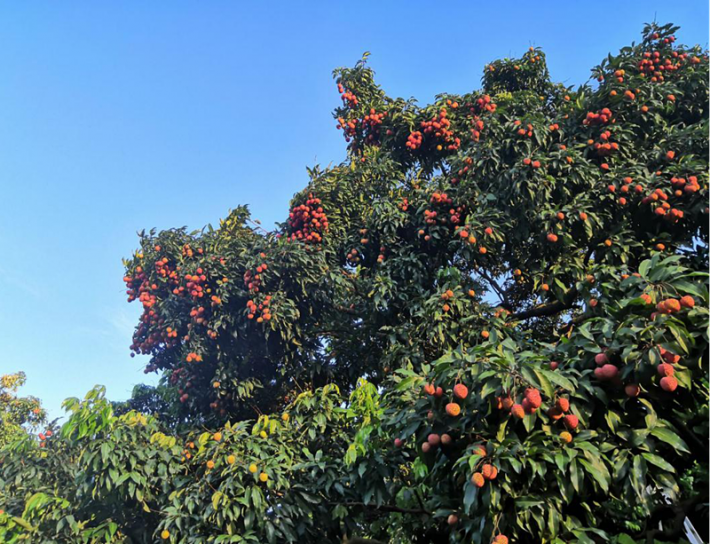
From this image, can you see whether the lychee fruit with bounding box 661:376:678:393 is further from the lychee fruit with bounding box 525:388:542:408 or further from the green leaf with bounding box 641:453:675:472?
the lychee fruit with bounding box 525:388:542:408

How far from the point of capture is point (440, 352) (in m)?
5.60

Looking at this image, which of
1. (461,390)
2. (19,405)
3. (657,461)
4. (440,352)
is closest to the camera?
(657,461)

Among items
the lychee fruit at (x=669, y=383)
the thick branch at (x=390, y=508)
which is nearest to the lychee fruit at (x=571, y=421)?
the lychee fruit at (x=669, y=383)

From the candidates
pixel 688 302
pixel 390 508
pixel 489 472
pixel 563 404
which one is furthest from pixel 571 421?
pixel 390 508

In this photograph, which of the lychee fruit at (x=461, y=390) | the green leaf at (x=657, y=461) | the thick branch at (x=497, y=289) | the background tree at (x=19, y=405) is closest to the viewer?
the green leaf at (x=657, y=461)

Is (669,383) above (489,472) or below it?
above

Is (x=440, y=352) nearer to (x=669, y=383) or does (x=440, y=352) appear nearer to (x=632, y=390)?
(x=632, y=390)

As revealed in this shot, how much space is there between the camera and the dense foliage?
2846 mm

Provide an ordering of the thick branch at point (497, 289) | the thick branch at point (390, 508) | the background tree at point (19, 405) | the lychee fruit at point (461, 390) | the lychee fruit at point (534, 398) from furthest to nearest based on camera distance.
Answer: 1. the background tree at point (19, 405)
2. the thick branch at point (497, 289)
3. the thick branch at point (390, 508)
4. the lychee fruit at point (461, 390)
5. the lychee fruit at point (534, 398)

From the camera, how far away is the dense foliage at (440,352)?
2.85 m

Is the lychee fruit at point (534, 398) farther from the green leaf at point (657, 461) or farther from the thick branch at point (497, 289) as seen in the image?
the thick branch at point (497, 289)

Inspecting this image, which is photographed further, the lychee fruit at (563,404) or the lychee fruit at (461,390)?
the lychee fruit at (461,390)

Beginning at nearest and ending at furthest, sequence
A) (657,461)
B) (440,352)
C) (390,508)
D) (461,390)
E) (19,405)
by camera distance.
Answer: (657,461), (461,390), (390,508), (440,352), (19,405)

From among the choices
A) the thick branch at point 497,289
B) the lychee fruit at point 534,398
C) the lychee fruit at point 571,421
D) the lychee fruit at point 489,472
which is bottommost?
the lychee fruit at point 489,472
